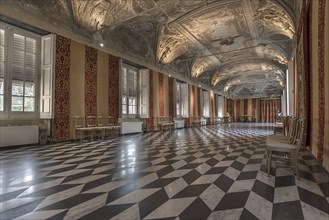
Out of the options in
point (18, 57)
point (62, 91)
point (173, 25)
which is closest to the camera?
point (18, 57)

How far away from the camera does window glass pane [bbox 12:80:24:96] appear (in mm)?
5715

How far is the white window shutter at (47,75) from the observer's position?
20.6ft

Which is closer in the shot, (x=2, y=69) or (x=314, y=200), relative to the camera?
(x=314, y=200)

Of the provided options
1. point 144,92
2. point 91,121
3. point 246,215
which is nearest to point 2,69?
point 91,121

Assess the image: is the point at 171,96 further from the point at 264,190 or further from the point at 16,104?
the point at 264,190

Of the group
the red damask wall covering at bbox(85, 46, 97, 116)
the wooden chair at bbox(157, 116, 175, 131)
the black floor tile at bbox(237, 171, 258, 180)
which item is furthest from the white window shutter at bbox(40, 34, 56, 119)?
the wooden chair at bbox(157, 116, 175, 131)

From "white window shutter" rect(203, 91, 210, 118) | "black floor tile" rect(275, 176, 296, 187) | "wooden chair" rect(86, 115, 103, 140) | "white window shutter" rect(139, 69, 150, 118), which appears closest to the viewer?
"black floor tile" rect(275, 176, 296, 187)

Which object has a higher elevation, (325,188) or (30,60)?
(30,60)

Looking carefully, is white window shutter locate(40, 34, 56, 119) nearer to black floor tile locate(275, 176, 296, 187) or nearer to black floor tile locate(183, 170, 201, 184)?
black floor tile locate(183, 170, 201, 184)

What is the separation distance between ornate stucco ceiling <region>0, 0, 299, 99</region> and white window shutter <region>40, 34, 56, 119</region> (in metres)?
0.69

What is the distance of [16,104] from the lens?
18.8 ft

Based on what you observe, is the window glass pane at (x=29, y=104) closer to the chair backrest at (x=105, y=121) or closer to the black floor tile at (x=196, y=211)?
the chair backrest at (x=105, y=121)

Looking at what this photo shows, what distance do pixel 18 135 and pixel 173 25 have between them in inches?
294

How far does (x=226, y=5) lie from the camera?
7.55 metres
